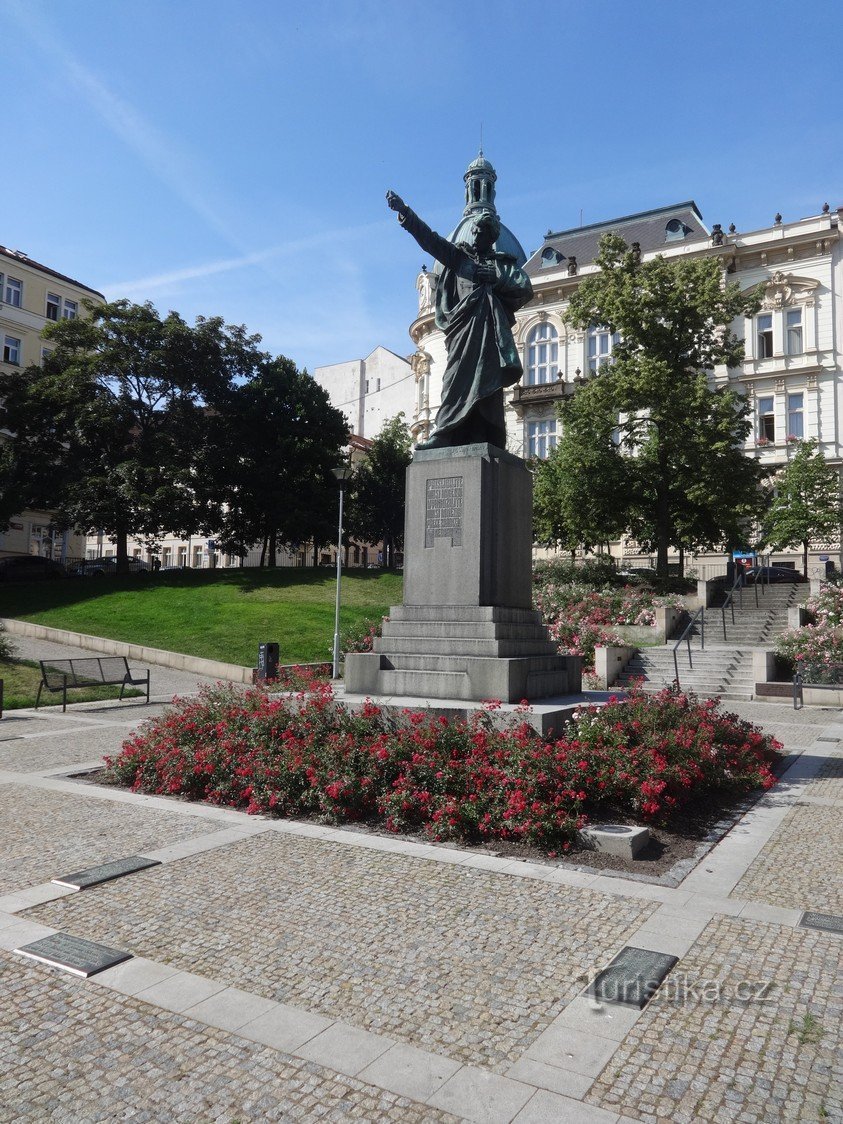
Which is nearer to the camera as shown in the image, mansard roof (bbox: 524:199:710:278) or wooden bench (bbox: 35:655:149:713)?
wooden bench (bbox: 35:655:149:713)

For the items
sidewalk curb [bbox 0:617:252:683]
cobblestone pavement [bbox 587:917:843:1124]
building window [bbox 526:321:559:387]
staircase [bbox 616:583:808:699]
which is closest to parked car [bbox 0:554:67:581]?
sidewalk curb [bbox 0:617:252:683]

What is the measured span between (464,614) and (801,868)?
4.71 m

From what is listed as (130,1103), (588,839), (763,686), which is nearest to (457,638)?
(588,839)

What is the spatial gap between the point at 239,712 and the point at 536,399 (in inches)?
1738

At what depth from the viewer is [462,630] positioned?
961 cm

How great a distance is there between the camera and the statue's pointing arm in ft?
33.5

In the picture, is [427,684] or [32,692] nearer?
[427,684]

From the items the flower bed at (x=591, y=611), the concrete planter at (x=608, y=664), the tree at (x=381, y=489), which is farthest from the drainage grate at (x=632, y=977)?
the tree at (x=381, y=489)

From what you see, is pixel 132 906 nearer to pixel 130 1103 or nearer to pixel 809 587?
pixel 130 1103

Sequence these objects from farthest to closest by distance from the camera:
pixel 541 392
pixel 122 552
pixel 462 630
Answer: pixel 541 392, pixel 122 552, pixel 462 630

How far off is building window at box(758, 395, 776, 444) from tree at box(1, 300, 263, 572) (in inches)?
1177

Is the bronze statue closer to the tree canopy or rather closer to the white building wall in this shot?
the tree canopy

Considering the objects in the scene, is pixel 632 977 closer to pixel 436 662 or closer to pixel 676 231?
pixel 436 662

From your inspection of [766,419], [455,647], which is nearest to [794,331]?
[766,419]
